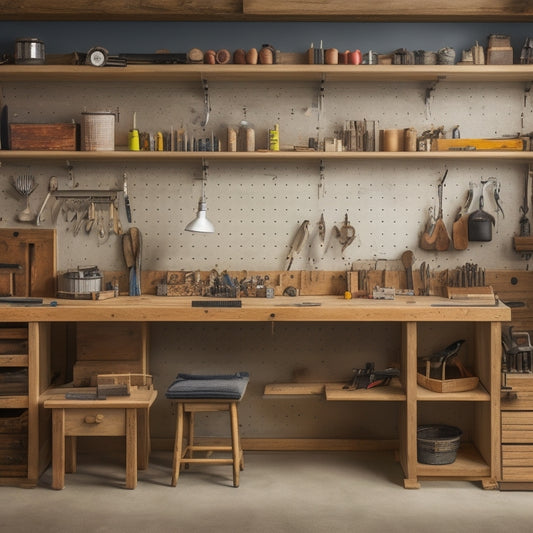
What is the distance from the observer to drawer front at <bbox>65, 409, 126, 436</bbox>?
15.3 ft

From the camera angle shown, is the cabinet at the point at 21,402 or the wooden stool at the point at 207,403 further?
the cabinet at the point at 21,402

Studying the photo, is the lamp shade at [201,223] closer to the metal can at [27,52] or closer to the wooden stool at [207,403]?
the wooden stool at [207,403]

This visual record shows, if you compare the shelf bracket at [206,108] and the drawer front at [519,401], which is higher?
the shelf bracket at [206,108]

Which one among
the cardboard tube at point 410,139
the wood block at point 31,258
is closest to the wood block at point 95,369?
the wood block at point 31,258

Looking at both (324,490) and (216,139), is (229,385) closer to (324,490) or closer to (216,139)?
(324,490)

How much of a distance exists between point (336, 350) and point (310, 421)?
1.61 feet

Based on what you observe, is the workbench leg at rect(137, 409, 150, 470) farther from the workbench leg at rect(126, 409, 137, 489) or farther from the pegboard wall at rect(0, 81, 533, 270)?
the pegboard wall at rect(0, 81, 533, 270)

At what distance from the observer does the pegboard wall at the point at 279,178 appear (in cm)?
532

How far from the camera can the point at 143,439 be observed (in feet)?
16.6

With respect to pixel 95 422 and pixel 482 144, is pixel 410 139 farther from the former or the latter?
pixel 95 422

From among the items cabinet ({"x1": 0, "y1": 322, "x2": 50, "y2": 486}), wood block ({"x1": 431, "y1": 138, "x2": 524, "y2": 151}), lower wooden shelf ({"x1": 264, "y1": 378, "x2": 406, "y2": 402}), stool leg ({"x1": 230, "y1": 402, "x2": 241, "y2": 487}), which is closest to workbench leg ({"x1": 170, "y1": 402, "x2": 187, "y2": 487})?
stool leg ({"x1": 230, "y1": 402, "x2": 241, "y2": 487})

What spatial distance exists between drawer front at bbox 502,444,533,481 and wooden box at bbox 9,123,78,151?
3119 millimetres

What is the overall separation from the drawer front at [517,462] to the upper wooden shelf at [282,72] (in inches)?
85.6

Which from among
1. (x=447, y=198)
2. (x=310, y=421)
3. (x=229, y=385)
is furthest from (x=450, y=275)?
(x=229, y=385)
